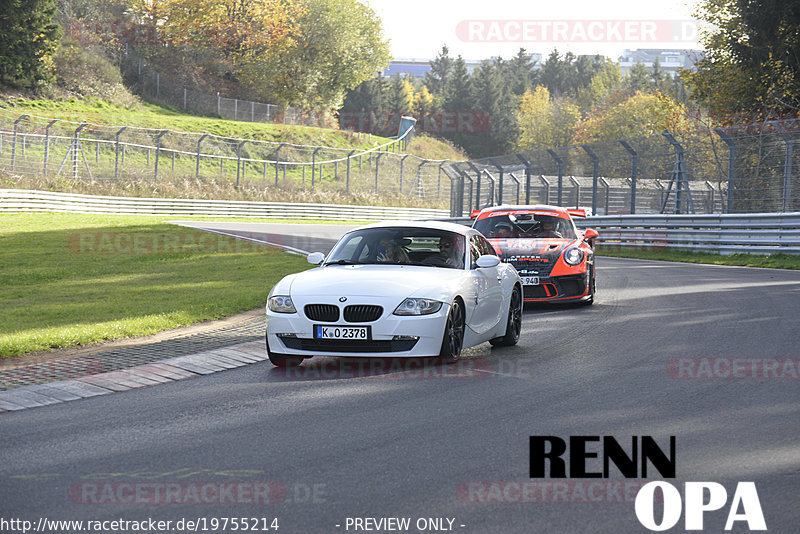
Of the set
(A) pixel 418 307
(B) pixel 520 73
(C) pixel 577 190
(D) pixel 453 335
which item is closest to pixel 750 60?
(C) pixel 577 190

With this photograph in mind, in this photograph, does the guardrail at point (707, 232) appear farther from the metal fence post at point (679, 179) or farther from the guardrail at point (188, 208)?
the guardrail at point (188, 208)

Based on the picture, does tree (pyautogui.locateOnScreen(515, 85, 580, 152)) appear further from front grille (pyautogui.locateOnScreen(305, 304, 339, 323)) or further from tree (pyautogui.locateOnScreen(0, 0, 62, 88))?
front grille (pyautogui.locateOnScreen(305, 304, 339, 323))

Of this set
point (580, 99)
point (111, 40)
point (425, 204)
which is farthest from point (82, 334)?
point (580, 99)

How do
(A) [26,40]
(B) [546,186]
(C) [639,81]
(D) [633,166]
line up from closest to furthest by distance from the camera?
(D) [633,166]
(B) [546,186]
(A) [26,40]
(C) [639,81]

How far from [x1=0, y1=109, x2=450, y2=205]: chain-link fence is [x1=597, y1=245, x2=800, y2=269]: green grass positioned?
21.3 metres

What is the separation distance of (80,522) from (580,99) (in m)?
127

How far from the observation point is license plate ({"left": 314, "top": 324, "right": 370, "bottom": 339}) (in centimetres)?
845

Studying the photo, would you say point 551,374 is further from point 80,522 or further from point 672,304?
point 672,304

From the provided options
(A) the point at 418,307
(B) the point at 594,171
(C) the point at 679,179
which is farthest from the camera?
(B) the point at 594,171

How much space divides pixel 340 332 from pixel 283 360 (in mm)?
834

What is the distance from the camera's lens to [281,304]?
880 cm

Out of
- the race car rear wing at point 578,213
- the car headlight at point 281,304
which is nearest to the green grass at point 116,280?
the car headlight at point 281,304

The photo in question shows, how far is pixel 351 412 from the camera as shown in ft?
22.5

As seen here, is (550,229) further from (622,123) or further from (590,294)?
(622,123)
